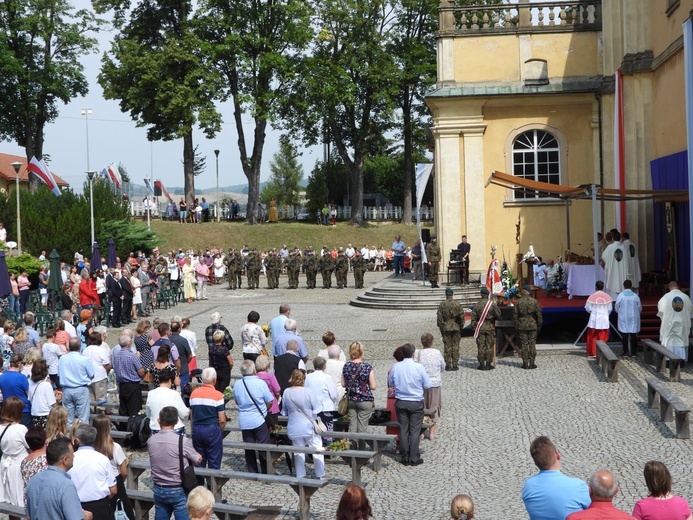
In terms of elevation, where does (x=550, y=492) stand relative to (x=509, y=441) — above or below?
above

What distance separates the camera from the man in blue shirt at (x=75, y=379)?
11.2m

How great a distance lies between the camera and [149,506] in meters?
8.72

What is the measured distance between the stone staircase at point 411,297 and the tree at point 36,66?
2855 centimetres

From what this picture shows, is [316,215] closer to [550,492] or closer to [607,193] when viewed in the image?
[607,193]

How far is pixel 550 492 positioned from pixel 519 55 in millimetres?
24904

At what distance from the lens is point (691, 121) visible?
59.2ft

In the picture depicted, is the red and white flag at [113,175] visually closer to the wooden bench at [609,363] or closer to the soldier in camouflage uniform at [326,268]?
the soldier in camouflage uniform at [326,268]

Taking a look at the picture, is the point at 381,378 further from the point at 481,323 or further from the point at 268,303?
the point at 268,303

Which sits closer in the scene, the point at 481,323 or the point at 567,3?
the point at 481,323

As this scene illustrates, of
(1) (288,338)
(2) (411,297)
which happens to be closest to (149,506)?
(1) (288,338)

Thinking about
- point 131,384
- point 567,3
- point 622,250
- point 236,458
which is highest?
point 567,3

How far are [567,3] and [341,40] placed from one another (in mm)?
25697

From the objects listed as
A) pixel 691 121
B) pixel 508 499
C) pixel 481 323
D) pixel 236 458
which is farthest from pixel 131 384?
pixel 691 121

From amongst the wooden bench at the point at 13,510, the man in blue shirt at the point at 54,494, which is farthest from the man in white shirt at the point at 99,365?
the man in blue shirt at the point at 54,494
